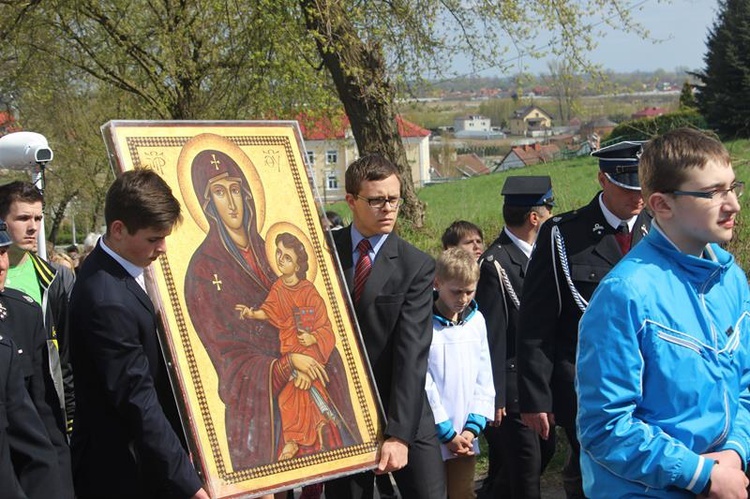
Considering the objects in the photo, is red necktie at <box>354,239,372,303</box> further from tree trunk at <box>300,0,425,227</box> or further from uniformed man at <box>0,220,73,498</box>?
tree trunk at <box>300,0,425,227</box>

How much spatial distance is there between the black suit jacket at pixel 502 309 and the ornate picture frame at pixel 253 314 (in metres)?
1.76

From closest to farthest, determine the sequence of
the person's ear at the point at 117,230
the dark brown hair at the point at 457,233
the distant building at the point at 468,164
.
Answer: the person's ear at the point at 117,230 → the dark brown hair at the point at 457,233 → the distant building at the point at 468,164

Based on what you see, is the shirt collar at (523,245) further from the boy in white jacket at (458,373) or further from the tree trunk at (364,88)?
the tree trunk at (364,88)

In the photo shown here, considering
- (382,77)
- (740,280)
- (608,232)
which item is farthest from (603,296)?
(382,77)

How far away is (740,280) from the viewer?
3.31m

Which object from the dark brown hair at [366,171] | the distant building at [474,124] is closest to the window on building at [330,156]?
the dark brown hair at [366,171]

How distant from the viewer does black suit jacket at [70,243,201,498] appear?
12.9 feet

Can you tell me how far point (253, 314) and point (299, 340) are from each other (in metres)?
0.26

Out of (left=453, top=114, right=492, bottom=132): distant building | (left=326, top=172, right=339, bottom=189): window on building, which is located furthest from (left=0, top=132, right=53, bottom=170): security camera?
(left=453, top=114, right=492, bottom=132): distant building

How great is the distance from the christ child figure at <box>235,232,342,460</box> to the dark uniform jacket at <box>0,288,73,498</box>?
872mm

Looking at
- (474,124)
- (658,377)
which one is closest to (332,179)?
(474,124)

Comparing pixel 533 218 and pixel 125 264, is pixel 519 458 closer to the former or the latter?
pixel 533 218

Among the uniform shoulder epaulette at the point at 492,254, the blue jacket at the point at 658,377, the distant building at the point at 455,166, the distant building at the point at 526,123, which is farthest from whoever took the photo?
the distant building at the point at 526,123

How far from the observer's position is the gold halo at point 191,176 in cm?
450
